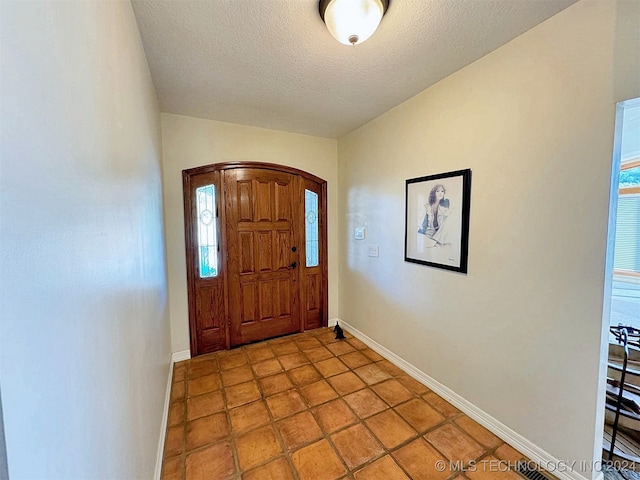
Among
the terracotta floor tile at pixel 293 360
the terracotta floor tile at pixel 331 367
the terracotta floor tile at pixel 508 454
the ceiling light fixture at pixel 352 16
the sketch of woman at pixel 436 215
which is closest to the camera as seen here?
the ceiling light fixture at pixel 352 16

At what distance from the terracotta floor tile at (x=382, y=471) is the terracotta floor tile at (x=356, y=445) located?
0.05 meters

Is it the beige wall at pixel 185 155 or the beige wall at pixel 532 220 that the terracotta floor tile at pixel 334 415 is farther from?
the beige wall at pixel 185 155

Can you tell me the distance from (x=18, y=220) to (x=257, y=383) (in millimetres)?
2386

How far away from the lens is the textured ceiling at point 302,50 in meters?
1.42

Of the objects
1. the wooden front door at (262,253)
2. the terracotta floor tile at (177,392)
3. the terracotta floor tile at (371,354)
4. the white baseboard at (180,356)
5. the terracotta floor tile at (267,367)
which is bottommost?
the terracotta floor tile at (177,392)

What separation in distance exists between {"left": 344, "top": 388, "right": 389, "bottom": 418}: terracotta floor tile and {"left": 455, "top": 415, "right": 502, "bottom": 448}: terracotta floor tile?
55 centimetres

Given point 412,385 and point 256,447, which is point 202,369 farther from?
point 412,385

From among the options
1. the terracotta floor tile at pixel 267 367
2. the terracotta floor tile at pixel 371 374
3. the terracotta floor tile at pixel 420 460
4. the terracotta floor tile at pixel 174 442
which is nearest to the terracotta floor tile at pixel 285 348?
the terracotta floor tile at pixel 267 367

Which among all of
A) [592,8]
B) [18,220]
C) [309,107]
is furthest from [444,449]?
[309,107]

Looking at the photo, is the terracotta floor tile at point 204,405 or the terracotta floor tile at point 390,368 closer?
the terracotta floor tile at point 204,405

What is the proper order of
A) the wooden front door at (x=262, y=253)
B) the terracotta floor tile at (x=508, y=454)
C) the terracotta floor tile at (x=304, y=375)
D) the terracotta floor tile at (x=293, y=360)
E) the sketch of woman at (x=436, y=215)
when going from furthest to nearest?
the wooden front door at (x=262, y=253) → the terracotta floor tile at (x=293, y=360) → the terracotta floor tile at (x=304, y=375) → the sketch of woman at (x=436, y=215) → the terracotta floor tile at (x=508, y=454)

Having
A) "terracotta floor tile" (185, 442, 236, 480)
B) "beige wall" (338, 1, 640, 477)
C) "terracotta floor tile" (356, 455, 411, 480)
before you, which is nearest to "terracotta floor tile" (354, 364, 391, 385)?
"beige wall" (338, 1, 640, 477)

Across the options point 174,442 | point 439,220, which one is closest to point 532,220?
point 439,220

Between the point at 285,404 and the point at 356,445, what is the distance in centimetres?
65
